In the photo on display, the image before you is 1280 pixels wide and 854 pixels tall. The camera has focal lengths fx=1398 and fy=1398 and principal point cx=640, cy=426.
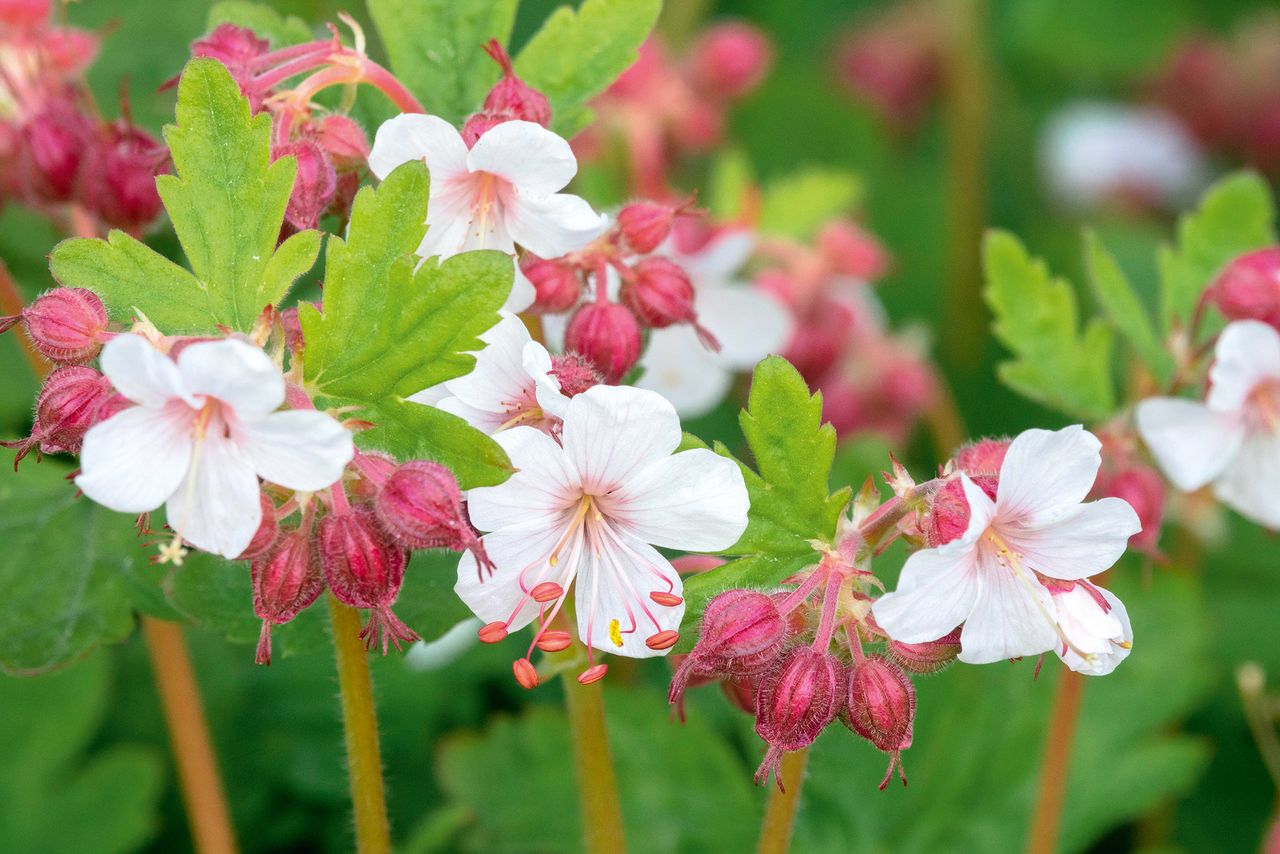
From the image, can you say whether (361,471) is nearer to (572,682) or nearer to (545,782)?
(572,682)

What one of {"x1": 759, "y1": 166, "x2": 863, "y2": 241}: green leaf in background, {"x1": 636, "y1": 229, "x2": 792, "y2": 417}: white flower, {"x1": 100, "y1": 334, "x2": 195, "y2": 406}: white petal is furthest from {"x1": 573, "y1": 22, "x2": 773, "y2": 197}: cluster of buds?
{"x1": 100, "y1": 334, "x2": 195, "y2": 406}: white petal

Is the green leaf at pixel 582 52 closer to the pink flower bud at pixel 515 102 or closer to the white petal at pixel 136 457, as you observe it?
the pink flower bud at pixel 515 102

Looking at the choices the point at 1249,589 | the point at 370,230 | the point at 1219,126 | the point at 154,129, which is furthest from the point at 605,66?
A: the point at 1219,126

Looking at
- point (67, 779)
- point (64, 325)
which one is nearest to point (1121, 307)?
point (64, 325)

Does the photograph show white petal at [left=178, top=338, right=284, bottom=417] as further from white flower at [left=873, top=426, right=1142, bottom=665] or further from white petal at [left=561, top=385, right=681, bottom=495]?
white flower at [left=873, top=426, right=1142, bottom=665]

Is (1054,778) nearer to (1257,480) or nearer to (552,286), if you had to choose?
(1257,480)
